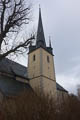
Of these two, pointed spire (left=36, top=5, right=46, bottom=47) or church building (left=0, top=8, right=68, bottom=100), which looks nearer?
church building (left=0, top=8, right=68, bottom=100)

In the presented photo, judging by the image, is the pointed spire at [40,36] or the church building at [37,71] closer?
the church building at [37,71]

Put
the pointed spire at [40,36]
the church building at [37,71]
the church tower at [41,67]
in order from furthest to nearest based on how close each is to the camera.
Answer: the pointed spire at [40,36], the church tower at [41,67], the church building at [37,71]

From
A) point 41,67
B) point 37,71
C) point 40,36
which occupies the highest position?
point 40,36

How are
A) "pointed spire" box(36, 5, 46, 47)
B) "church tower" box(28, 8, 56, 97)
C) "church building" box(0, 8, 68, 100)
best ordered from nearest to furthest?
"church building" box(0, 8, 68, 100) → "church tower" box(28, 8, 56, 97) → "pointed spire" box(36, 5, 46, 47)

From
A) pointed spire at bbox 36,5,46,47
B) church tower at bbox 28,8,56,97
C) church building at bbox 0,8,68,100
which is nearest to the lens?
church building at bbox 0,8,68,100

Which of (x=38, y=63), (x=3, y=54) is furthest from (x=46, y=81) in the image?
(x=3, y=54)

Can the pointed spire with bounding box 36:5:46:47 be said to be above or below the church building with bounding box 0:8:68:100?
above

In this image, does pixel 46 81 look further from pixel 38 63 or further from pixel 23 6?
pixel 23 6

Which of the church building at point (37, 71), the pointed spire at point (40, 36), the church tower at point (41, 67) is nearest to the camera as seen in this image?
the church building at point (37, 71)

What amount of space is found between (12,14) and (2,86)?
452 inches

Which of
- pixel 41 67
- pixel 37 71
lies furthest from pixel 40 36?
pixel 37 71

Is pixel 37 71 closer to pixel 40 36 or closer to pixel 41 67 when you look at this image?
pixel 41 67

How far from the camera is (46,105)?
188 inches

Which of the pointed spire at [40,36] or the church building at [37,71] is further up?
the pointed spire at [40,36]
